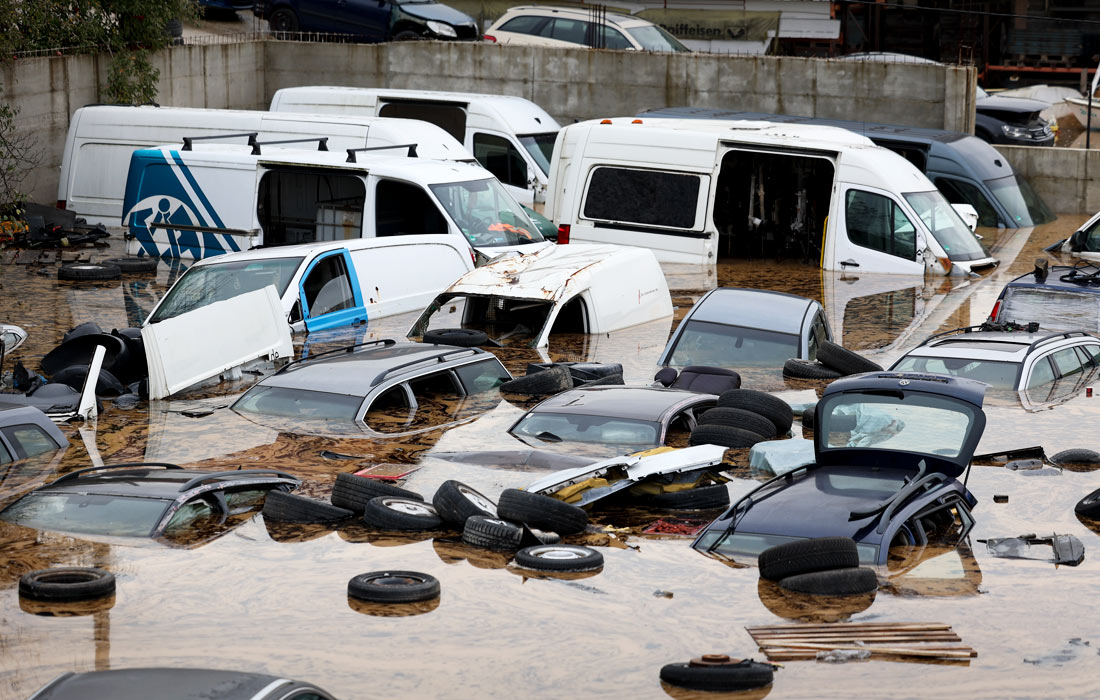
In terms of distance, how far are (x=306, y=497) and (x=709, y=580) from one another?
3.12m

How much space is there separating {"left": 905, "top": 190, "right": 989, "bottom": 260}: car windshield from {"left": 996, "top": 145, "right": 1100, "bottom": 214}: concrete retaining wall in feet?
22.9

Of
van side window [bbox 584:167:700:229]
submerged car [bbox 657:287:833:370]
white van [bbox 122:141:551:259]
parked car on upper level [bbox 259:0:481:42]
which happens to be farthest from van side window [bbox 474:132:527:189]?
submerged car [bbox 657:287:833:370]

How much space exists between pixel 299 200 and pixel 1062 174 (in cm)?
1566

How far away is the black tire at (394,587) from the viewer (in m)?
8.26

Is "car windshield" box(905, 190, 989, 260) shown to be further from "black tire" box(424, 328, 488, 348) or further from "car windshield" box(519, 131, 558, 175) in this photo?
"black tire" box(424, 328, 488, 348)

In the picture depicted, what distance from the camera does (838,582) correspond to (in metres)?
8.35

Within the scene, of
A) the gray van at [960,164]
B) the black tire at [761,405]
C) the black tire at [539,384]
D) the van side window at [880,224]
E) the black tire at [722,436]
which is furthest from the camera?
the gray van at [960,164]

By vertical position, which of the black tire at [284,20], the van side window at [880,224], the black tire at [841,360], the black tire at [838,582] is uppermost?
the black tire at [284,20]

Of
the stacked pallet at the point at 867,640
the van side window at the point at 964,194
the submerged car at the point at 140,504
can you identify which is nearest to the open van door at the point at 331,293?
the submerged car at the point at 140,504

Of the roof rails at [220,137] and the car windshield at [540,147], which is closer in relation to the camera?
the roof rails at [220,137]

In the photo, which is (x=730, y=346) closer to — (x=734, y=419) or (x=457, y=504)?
(x=734, y=419)

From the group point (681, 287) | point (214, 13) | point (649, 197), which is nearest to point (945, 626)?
point (681, 287)

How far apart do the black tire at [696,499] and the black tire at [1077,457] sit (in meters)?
3.35

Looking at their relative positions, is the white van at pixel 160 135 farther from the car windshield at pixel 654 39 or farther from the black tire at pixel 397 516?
the black tire at pixel 397 516
